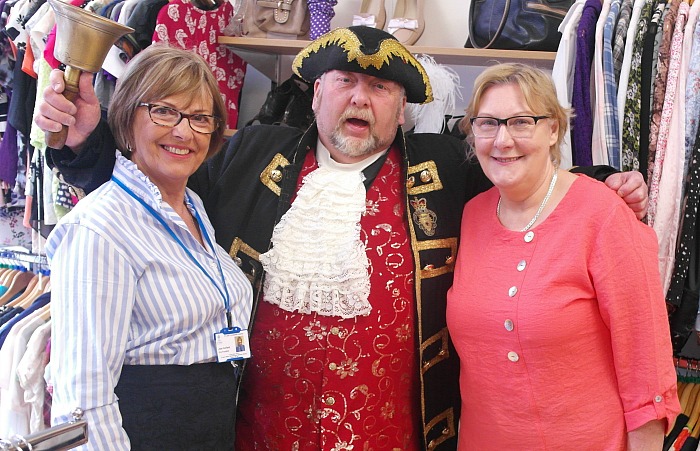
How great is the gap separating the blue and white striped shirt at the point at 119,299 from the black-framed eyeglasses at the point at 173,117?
4.7 inches

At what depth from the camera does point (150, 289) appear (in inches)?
46.1

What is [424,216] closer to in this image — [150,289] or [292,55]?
[150,289]

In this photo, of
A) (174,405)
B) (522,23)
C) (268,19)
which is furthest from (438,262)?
(268,19)

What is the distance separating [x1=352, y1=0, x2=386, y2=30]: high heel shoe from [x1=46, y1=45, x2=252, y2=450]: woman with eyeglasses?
1.41 m

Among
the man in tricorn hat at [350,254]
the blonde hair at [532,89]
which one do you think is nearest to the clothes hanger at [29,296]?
the man in tricorn hat at [350,254]

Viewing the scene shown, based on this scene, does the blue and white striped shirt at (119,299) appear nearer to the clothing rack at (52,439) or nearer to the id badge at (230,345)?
the id badge at (230,345)

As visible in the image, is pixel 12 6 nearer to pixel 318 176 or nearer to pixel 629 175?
pixel 318 176

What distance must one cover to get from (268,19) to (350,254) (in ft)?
4.69

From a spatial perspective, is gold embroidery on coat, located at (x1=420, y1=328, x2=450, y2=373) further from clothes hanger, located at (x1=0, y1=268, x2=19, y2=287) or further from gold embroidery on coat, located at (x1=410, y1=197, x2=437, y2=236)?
clothes hanger, located at (x1=0, y1=268, x2=19, y2=287)

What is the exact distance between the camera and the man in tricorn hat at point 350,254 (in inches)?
63.7

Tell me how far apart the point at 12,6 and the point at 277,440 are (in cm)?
238

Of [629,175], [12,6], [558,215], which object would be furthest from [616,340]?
[12,6]

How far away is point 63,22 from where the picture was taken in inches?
45.2

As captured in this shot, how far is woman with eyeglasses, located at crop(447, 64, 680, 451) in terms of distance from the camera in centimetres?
132
